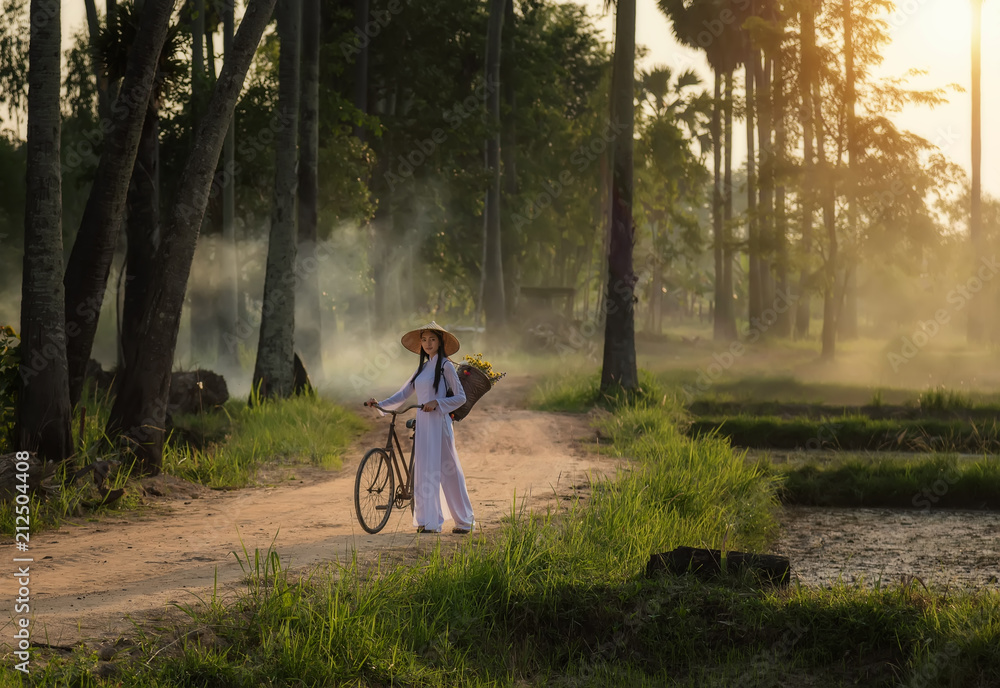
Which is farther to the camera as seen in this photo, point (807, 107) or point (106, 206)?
point (807, 107)

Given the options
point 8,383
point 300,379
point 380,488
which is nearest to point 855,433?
point 300,379

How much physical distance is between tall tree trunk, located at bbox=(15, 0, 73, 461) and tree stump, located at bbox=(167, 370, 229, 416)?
552 cm

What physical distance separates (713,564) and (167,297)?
6710 mm

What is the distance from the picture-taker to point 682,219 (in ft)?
143

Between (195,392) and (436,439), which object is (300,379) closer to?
(195,392)

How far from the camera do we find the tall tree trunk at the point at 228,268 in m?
24.4

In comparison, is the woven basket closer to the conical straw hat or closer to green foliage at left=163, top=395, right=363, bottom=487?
the conical straw hat

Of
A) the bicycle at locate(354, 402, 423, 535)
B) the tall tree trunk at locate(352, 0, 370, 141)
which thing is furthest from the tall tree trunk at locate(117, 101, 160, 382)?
the tall tree trunk at locate(352, 0, 370, 141)

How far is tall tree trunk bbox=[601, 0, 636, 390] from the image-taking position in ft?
62.5

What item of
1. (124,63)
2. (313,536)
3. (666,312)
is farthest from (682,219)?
(666,312)

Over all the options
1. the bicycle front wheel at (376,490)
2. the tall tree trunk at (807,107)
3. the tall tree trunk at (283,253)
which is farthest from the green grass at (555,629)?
the tall tree trunk at (807,107)

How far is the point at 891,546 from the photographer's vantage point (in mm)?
10250

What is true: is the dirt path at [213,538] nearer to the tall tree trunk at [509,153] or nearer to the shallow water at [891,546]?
the shallow water at [891,546]

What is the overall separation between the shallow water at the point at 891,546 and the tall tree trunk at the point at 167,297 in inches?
263
